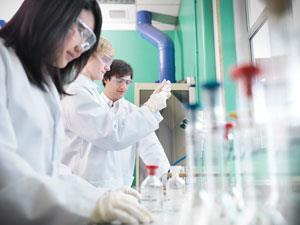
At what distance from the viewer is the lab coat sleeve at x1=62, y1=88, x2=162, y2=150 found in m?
1.42

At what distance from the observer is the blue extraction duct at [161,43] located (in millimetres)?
3234

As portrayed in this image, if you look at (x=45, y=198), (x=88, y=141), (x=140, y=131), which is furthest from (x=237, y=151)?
(x=88, y=141)

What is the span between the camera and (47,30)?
904mm

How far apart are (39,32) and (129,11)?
2.74 meters

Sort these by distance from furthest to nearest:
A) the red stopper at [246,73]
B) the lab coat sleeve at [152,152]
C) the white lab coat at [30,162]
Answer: the lab coat sleeve at [152,152] < the white lab coat at [30,162] < the red stopper at [246,73]

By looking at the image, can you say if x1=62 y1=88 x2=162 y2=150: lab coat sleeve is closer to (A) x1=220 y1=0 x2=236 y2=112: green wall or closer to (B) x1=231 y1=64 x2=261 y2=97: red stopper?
(A) x1=220 y1=0 x2=236 y2=112: green wall

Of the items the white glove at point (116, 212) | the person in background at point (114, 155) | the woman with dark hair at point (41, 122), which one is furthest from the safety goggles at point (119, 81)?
the white glove at point (116, 212)

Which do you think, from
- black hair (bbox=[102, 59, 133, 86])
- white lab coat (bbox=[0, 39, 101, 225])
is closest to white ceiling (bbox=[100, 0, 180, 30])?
Answer: black hair (bbox=[102, 59, 133, 86])

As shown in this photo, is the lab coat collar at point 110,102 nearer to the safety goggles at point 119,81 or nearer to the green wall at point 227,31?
the safety goggles at point 119,81

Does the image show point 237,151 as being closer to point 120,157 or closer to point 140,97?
point 120,157

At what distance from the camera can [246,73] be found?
55 cm

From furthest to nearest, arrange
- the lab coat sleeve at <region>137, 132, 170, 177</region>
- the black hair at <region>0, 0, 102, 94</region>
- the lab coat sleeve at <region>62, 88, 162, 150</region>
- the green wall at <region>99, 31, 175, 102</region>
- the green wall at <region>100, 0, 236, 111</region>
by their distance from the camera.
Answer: the green wall at <region>99, 31, 175, 102</region> < the lab coat sleeve at <region>137, 132, 170, 177</region> < the green wall at <region>100, 0, 236, 111</region> < the lab coat sleeve at <region>62, 88, 162, 150</region> < the black hair at <region>0, 0, 102, 94</region>

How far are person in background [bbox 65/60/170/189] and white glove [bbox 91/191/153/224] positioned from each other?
0.77 meters

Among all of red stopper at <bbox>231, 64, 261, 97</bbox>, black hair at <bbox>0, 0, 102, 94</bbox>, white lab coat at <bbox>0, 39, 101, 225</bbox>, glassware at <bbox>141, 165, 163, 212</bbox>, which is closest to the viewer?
red stopper at <bbox>231, 64, 261, 97</bbox>
